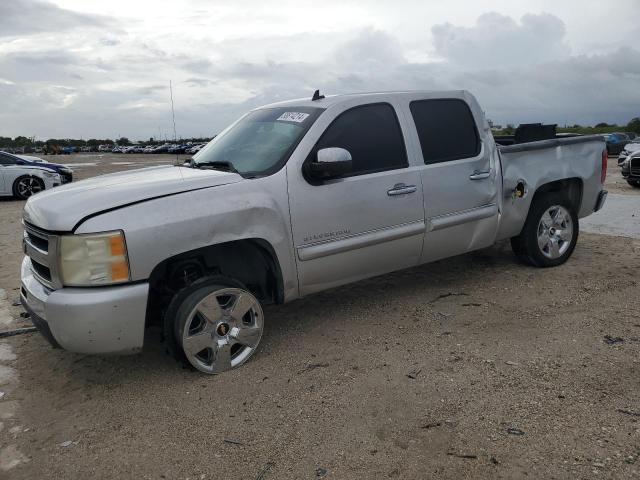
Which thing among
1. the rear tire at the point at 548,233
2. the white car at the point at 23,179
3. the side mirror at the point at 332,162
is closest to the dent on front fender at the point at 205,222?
the side mirror at the point at 332,162

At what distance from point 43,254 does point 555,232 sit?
4665mm

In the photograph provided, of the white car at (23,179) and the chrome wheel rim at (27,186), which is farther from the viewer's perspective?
the chrome wheel rim at (27,186)

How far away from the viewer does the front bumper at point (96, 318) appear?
3.08m

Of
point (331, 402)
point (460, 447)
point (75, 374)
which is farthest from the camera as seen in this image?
point (75, 374)

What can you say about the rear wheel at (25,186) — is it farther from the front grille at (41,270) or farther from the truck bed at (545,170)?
the truck bed at (545,170)

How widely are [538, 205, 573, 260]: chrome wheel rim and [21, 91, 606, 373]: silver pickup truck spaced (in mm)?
333

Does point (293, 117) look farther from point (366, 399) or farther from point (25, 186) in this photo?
point (25, 186)

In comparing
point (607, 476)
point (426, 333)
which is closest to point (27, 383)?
point (426, 333)

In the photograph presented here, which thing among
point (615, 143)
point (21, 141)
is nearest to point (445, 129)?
point (615, 143)

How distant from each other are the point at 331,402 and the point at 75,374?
1.81 meters

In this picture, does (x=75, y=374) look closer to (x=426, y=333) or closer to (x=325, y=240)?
(x=325, y=240)

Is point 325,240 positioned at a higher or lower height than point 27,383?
higher

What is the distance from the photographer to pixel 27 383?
3.59 m

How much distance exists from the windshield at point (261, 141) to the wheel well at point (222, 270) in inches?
21.3
